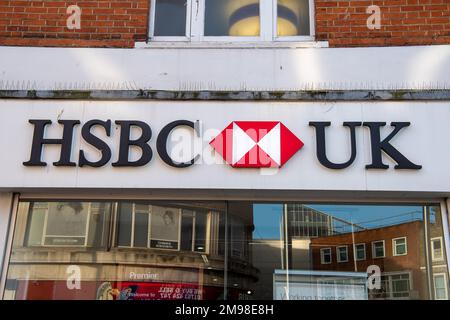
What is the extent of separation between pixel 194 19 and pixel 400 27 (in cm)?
224

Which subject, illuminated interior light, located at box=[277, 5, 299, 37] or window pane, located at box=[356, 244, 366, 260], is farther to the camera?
illuminated interior light, located at box=[277, 5, 299, 37]

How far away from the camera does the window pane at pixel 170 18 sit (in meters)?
6.14

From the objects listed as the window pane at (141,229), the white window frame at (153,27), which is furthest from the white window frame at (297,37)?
the window pane at (141,229)

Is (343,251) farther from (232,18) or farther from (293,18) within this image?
(232,18)

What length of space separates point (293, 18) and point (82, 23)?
2335 millimetres

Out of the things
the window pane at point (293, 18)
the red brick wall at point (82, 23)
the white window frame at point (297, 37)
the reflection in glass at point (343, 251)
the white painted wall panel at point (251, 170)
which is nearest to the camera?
the white painted wall panel at point (251, 170)

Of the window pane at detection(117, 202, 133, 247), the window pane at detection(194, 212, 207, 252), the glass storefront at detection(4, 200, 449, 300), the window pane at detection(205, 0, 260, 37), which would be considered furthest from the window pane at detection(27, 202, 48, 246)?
the window pane at detection(205, 0, 260, 37)

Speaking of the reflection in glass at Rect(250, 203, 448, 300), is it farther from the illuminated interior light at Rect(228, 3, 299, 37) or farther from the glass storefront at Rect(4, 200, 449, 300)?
the illuminated interior light at Rect(228, 3, 299, 37)

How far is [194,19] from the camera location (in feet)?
20.2

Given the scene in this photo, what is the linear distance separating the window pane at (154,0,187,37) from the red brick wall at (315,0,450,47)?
1.50 m

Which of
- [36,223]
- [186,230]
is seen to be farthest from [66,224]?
[186,230]

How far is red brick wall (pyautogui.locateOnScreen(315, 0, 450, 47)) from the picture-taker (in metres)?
5.78

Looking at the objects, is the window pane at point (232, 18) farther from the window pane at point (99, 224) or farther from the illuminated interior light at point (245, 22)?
the window pane at point (99, 224)
